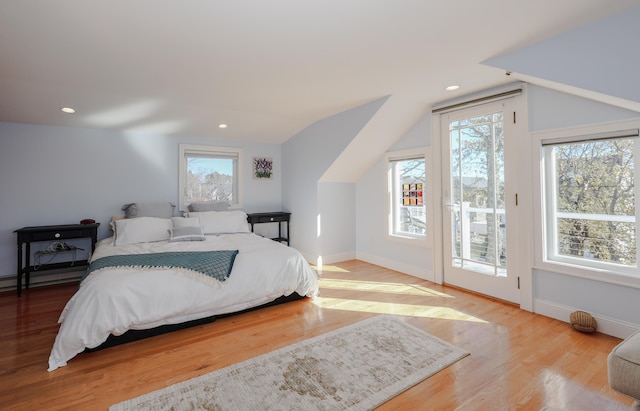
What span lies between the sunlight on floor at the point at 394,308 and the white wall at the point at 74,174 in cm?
301

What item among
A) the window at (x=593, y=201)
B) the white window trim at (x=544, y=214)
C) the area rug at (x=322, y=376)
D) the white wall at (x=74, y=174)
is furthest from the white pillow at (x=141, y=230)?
the window at (x=593, y=201)

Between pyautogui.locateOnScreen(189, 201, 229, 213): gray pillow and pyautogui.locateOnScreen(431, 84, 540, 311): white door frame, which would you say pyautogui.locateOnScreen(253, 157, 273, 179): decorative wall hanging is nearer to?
pyautogui.locateOnScreen(189, 201, 229, 213): gray pillow

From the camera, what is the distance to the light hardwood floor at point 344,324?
1.72 metres

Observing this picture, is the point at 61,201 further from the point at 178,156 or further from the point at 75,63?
the point at 75,63

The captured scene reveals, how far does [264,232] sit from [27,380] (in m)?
3.63

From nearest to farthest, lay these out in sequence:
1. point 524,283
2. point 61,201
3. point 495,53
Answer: point 495,53 → point 524,283 → point 61,201

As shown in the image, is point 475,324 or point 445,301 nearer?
point 475,324

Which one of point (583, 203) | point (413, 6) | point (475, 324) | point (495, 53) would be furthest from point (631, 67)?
point (475, 324)

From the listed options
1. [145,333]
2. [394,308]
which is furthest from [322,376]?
[145,333]

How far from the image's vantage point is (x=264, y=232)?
5375 millimetres

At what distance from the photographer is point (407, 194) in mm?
4266

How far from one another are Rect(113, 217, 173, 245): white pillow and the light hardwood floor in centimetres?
90

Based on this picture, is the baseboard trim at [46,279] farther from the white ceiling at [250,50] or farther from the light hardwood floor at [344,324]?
the white ceiling at [250,50]

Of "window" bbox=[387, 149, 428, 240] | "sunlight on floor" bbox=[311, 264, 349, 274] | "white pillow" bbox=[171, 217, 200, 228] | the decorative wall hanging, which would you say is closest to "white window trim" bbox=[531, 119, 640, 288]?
"window" bbox=[387, 149, 428, 240]
